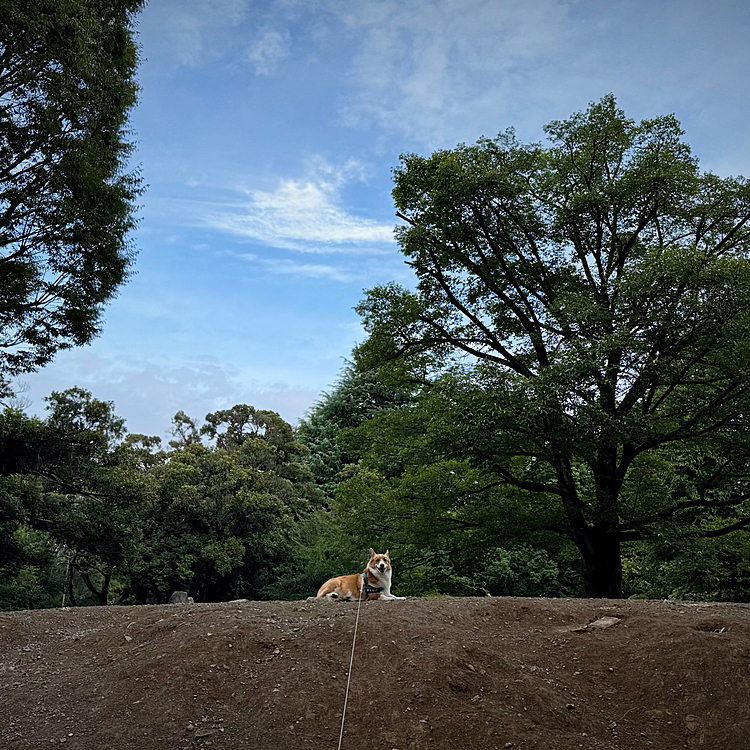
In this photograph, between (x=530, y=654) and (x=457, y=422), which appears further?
(x=457, y=422)

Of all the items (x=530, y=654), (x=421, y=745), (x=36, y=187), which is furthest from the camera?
(x=36, y=187)

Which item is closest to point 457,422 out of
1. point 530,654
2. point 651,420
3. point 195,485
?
point 651,420

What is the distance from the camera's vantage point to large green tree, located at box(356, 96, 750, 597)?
1087 centimetres

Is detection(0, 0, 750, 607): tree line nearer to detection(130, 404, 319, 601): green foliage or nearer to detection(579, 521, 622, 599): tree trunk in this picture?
detection(579, 521, 622, 599): tree trunk

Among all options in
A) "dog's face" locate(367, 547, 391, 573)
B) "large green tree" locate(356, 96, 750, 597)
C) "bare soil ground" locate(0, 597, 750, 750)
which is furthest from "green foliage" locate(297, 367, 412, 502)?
"bare soil ground" locate(0, 597, 750, 750)

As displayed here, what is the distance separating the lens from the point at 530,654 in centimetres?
584

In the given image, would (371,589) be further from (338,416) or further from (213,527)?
(338,416)

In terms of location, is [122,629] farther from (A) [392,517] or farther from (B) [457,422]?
(A) [392,517]

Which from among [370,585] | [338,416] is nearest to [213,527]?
[338,416]

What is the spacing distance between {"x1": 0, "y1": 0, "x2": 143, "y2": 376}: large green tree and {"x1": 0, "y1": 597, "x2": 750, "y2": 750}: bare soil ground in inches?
218

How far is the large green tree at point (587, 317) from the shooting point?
1087 centimetres

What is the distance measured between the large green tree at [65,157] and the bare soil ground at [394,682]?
5.53 metres

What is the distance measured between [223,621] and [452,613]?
2.37 meters

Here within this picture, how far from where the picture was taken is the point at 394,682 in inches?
205
